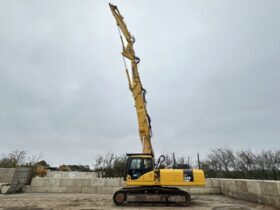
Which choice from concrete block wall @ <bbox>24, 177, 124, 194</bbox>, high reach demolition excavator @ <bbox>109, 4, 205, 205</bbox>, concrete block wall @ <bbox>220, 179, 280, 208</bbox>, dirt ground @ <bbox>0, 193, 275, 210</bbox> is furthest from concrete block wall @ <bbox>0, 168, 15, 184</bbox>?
concrete block wall @ <bbox>220, 179, 280, 208</bbox>

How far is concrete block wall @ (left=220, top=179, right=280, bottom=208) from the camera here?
646cm

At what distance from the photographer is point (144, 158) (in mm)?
7984

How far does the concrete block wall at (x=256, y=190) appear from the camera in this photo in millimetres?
6457

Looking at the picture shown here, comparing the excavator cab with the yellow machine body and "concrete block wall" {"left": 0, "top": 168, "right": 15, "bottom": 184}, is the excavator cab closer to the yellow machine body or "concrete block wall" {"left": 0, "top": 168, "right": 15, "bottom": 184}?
the yellow machine body

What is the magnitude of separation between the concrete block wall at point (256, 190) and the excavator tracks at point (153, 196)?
8.39ft

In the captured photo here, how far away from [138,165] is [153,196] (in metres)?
1.26

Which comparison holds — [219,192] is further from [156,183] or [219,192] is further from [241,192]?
[156,183]

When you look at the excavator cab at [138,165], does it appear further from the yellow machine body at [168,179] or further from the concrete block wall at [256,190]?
the concrete block wall at [256,190]

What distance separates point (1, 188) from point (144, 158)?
891 cm

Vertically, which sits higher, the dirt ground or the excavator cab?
the excavator cab

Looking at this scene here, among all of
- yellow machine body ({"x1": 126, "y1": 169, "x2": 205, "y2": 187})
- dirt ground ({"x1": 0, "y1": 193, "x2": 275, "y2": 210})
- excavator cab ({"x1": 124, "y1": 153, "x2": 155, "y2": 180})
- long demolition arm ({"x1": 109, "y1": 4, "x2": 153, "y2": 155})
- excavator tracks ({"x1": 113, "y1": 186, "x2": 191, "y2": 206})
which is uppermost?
long demolition arm ({"x1": 109, "y1": 4, "x2": 153, "y2": 155})

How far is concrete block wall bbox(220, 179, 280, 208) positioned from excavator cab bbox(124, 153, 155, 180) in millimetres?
3959

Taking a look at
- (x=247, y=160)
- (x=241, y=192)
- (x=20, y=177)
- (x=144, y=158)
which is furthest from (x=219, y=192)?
(x=20, y=177)

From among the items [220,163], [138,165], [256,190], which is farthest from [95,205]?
[220,163]
